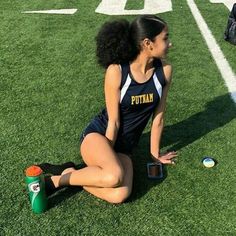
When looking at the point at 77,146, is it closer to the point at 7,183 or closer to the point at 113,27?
the point at 7,183

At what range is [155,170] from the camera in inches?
176

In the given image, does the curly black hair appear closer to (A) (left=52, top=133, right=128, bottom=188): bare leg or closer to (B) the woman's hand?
(A) (left=52, top=133, right=128, bottom=188): bare leg

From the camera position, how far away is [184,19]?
909 centimetres

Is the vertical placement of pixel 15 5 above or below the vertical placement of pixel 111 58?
below

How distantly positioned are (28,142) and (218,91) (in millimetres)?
2636

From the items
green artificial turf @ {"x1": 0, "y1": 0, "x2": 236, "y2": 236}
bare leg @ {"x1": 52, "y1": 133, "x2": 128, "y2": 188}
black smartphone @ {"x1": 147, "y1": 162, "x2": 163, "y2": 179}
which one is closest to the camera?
green artificial turf @ {"x1": 0, "y1": 0, "x2": 236, "y2": 236}

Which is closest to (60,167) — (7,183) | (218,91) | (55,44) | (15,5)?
(7,183)

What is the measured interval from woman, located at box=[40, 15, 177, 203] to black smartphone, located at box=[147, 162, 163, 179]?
123 mm

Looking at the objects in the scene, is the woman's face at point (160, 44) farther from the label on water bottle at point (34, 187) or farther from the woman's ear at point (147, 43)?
the label on water bottle at point (34, 187)

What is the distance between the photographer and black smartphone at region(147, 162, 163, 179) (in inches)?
175

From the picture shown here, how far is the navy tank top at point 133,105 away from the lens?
4219 millimetres

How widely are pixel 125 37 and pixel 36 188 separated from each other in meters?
1.49

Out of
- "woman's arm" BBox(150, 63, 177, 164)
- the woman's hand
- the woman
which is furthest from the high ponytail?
the woman's hand

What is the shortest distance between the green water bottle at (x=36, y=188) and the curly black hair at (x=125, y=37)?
3.88ft
